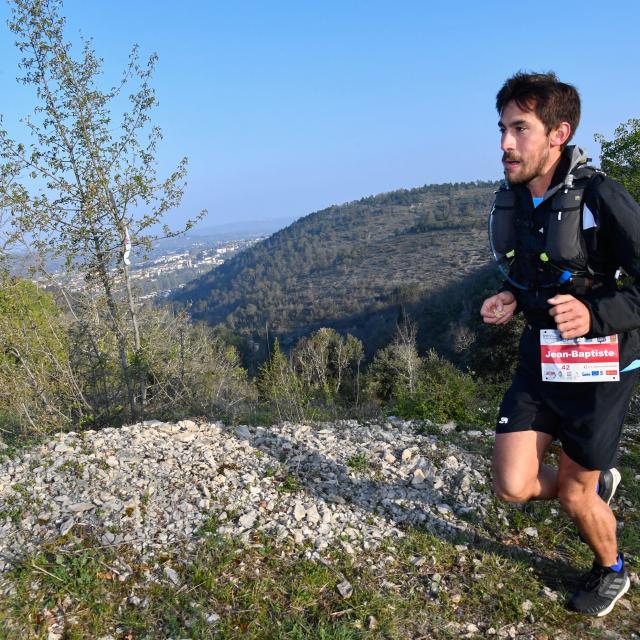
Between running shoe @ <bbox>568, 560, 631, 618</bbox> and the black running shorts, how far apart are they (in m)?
0.65

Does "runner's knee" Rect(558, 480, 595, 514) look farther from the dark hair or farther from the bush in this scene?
→ the bush

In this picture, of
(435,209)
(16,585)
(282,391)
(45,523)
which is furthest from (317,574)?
(435,209)

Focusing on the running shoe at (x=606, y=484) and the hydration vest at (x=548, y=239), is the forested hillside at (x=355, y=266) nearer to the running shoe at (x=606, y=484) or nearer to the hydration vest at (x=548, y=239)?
the running shoe at (x=606, y=484)

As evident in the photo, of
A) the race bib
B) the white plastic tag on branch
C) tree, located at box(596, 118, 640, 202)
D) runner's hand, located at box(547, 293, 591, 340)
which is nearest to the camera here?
runner's hand, located at box(547, 293, 591, 340)

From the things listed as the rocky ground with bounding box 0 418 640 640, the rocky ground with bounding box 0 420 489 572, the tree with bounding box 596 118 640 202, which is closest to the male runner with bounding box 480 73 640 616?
the rocky ground with bounding box 0 418 640 640

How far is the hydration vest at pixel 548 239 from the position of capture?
226 cm

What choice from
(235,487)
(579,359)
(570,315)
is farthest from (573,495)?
(235,487)

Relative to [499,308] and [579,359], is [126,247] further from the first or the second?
[579,359]

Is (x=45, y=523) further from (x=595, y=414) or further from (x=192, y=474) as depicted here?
(x=595, y=414)

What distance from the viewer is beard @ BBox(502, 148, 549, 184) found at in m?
2.45

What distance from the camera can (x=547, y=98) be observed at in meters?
2.39

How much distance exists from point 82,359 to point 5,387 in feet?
3.31

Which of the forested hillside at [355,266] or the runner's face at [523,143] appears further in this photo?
the forested hillside at [355,266]

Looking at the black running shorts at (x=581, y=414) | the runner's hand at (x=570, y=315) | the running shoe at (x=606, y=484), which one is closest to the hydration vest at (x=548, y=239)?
the runner's hand at (x=570, y=315)
